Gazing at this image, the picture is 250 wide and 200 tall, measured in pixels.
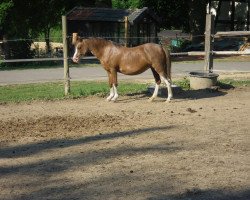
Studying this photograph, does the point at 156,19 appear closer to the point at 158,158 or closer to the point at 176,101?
the point at 176,101

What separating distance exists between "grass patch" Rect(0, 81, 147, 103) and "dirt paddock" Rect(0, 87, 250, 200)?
0.88 meters

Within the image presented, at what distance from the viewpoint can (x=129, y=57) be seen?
31.5ft

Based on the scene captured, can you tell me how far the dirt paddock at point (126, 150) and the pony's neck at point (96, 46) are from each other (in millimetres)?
1125

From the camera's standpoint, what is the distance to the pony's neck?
31.8 feet

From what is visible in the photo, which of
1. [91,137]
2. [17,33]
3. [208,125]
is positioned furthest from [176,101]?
[17,33]

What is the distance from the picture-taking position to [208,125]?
7.46 metres

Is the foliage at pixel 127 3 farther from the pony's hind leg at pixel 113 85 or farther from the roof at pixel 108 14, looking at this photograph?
the pony's hind leg at pixel 113 85

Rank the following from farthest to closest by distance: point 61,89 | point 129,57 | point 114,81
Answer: point 61,89 < point 114,81 < point 129,57

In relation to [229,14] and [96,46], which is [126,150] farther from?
[229,14]

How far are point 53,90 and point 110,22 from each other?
1422 centimetres

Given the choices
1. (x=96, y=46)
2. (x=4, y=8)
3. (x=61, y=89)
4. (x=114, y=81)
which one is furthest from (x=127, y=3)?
(x=114, y=81)

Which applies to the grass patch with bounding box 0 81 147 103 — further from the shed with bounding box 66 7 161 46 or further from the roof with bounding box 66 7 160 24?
the shed with bounding box 66 7 161 46

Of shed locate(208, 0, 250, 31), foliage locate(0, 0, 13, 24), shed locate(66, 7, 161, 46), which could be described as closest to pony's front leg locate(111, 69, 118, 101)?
foliage locate(0, 0, 13, 24)

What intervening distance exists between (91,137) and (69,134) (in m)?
0.44
